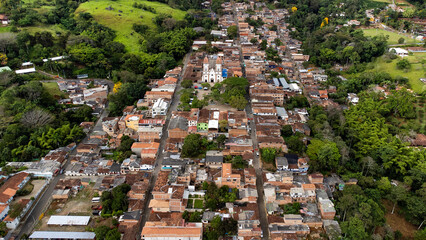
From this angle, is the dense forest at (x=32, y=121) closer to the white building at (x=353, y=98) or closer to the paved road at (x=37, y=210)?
the paved road at (x=37, y=210)

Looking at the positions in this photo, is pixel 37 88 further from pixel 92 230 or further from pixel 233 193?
pixel 233 193

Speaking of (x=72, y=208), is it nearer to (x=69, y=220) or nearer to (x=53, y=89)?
(x=69, y=220)

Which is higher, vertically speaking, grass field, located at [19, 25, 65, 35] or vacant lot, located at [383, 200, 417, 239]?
grass field, located at [19, 25, 65, 35]

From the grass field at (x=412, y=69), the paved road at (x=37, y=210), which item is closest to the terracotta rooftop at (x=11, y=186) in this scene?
the paved road at (x=37, y=210)

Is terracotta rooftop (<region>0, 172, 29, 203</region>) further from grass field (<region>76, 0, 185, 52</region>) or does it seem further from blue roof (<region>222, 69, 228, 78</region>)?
grass field (<region>76, 0, 185, 52</region>)

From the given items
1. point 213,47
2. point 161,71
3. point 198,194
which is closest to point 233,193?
point 198,194

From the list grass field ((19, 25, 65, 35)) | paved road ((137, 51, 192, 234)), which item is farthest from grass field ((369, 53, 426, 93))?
grass field ((19, 25, 65, 35))

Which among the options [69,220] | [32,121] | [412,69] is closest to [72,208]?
[69,220]
